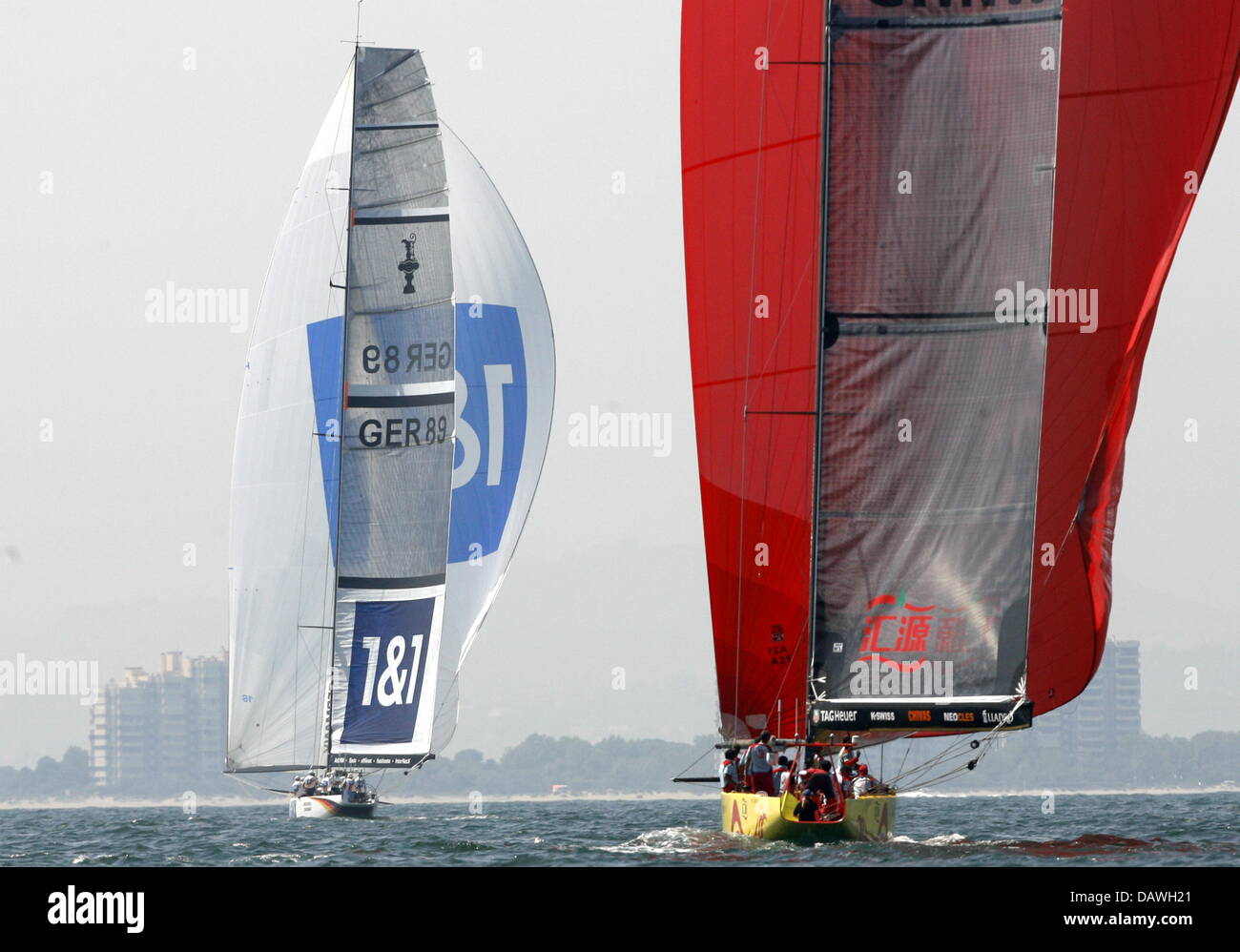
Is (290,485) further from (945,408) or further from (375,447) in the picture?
(945,408)

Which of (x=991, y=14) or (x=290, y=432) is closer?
(x=991, y=14)

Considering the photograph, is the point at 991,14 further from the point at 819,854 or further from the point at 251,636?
the point at 251,636

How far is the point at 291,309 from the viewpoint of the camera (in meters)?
34.0

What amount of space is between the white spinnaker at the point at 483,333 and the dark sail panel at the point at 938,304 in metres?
14.6

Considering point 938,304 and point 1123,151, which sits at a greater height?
point 1123,151

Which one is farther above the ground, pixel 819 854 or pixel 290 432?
pixel 290 432

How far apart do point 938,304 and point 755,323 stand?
12.5ft

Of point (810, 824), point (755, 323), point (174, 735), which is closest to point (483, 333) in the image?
point (755, 323)

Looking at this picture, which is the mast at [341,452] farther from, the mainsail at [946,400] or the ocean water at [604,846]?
the mainsail at [946,400]

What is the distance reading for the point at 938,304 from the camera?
20016 mm

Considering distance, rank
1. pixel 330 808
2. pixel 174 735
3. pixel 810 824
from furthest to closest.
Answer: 1. pixel 174 735
2. pixel 330 808
3. pixel 810 824
